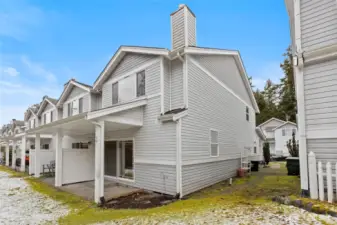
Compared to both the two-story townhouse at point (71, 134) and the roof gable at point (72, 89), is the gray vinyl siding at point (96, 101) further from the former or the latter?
the roof gable at point (72, 89)

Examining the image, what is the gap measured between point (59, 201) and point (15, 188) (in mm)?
4506

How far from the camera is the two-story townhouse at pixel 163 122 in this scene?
26.5 ft

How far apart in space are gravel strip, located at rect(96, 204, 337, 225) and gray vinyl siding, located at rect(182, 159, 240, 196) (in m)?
2.78

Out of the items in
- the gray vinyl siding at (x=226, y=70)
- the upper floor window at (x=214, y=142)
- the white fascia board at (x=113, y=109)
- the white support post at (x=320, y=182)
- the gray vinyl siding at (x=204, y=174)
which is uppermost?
the gray vinyl siding at (x=226, y=70)

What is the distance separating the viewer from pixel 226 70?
1258cm

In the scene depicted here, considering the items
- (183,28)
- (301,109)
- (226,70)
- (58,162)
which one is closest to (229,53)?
(226,70)

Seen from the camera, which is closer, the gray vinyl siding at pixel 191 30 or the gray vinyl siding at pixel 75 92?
the gray vinyl siding at pixel 191 30

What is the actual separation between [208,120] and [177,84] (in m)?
2.55

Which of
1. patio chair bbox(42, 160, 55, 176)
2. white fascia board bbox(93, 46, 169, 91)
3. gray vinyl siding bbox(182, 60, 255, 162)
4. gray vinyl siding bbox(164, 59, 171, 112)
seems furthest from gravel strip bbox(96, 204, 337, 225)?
patio chair bbox(42, 160, 55, 176)

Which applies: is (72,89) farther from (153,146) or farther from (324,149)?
(324,149)

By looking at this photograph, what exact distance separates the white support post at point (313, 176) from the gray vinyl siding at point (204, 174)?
4060 mm

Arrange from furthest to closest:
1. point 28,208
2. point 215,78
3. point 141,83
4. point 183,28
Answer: point 215,78
point 141,83
point 183,28
point 28,208

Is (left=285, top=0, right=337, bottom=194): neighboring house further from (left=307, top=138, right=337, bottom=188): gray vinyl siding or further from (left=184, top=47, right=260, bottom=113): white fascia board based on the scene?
(left=184, top=47, right=260, bottom=113): white fascia board

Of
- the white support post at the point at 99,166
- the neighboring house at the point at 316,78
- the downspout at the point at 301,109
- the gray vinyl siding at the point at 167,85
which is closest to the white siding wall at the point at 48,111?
the white support post at the point at 99,166
